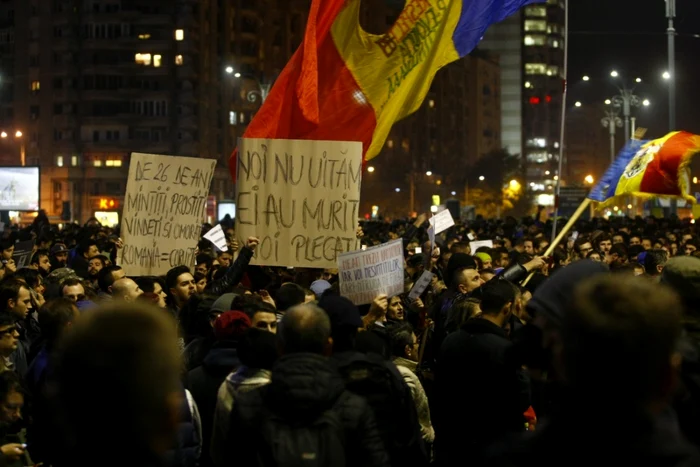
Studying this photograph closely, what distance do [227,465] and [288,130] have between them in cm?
729

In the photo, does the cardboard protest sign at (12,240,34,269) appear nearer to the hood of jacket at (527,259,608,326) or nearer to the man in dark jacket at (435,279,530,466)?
the man in dark jacket at (435,279,530,466)

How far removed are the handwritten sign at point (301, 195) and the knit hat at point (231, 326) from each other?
405cm

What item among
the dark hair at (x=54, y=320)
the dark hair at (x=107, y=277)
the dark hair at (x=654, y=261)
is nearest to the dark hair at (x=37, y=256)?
the dark hair at (x=107, y=277)

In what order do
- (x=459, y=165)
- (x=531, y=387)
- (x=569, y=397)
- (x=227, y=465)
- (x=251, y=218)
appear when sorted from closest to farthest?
(x=569, y=397)
(x=227, y=465)
(x=531, y=387)
(x=251, y=218)
(x=459, y=165)

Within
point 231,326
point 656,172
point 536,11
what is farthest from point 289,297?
point 536,11

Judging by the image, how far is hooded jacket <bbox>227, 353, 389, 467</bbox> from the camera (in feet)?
14.2

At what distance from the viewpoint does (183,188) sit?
37.2ft

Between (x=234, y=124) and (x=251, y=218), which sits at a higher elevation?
(x=234, y=124)

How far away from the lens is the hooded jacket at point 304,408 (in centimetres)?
434

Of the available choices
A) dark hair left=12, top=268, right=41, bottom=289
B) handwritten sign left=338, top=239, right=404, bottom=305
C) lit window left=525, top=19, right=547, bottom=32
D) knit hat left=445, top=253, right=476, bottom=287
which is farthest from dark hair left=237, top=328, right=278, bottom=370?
lit window left=525, top=19, right=547, bottom=32

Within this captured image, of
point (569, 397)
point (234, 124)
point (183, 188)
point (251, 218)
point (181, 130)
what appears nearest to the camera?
point (569, 397)

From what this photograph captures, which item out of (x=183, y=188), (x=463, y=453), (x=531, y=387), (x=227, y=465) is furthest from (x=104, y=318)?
(x=183, y=188)

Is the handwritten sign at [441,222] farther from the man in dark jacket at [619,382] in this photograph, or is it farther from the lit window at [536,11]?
the lit window at [536,11]

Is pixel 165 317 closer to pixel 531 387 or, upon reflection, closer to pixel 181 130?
pixel 531 387
